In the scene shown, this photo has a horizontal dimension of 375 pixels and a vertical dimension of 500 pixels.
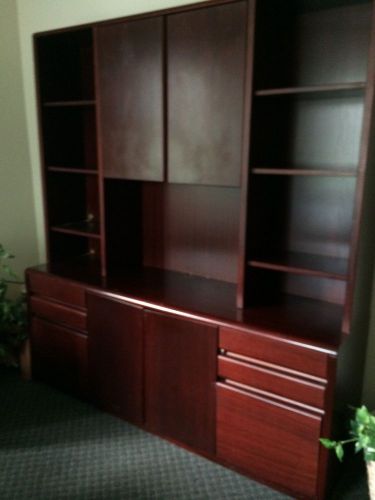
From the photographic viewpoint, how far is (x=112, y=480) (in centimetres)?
196

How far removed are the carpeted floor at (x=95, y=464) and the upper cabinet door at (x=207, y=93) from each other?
1342 mm

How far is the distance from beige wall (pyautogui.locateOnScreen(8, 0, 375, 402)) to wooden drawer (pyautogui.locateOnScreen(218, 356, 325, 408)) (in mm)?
1826

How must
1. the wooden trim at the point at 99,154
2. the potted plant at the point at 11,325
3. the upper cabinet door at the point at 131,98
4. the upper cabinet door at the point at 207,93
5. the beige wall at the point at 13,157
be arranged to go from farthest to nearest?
the beige wall at the point at 13,157 < the potted plant at the point at 11,325 < the wooden trim at the point at 99,154 < the upper cabinet door at the point at 131,98 < the upper cabinet door at the point at 207,93

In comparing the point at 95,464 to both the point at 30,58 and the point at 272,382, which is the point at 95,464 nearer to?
the point at 272,382

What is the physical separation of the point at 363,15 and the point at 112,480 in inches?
90.8

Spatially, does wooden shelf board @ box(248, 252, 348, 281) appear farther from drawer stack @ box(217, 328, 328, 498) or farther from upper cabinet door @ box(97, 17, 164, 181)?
upper cabinet door @ box(97, 17, 164, 181)

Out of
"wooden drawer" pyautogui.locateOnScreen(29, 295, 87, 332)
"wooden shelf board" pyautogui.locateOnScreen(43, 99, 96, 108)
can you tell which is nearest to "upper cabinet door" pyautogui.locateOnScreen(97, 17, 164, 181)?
"wooden shelf board" pyautogui.locateOnScreen(43, 99, 96, 108)

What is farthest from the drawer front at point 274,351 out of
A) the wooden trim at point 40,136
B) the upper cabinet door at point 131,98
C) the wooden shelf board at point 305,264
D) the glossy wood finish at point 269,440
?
the wooden trim at point 40,136

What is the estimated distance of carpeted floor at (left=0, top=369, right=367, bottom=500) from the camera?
1893 mm

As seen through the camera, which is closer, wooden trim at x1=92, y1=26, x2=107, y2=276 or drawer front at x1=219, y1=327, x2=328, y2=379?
drawer front at x1=219, y1=327, x2=328, y2=379

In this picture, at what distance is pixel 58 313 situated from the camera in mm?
2486

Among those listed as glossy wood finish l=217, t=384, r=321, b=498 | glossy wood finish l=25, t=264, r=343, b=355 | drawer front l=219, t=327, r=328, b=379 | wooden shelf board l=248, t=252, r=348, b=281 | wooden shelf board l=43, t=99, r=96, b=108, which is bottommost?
glossy wood finish l=217, t=384, r=321, b=498

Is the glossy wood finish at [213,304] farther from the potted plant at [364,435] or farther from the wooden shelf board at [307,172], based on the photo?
the wooden shelf board at [307,172]

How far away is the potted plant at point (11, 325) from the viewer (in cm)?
265
